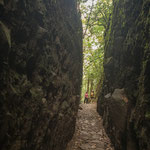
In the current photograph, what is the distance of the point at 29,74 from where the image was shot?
2391mm

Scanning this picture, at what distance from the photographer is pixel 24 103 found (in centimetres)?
215

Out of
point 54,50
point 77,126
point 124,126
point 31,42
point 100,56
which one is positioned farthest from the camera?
point 100,56

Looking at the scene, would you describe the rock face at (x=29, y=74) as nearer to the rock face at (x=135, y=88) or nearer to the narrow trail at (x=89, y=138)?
the narrow trail at (x=89, y=138)

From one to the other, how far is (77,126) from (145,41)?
214 inches

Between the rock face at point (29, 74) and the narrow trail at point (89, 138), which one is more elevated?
the rock face at point (29, 74)

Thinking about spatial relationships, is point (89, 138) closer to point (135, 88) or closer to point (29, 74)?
point (135, 88)

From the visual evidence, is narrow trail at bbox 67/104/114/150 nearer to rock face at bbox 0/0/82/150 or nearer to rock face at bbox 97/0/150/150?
rock face at bbox 97/0/150/150

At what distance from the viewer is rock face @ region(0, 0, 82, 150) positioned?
5.64ft

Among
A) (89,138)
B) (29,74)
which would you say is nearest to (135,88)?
(89,138)

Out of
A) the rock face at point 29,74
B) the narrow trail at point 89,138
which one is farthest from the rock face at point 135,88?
Result: the rock face at point 29,74

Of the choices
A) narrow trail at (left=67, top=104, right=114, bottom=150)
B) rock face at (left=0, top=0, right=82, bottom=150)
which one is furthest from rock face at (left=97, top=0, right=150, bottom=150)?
rock face at (left=0, top=0, right=82, bottom=150)

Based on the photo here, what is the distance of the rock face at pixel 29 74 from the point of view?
1.72 metres

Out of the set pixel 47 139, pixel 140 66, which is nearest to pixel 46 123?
pixel 47 139

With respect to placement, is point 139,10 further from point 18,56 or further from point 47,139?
point 47,139
